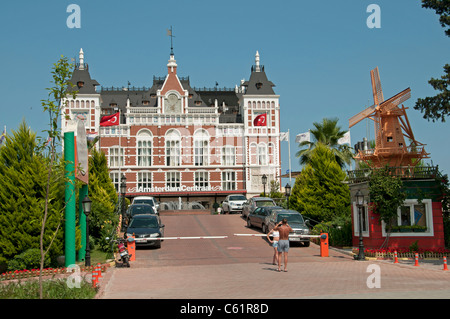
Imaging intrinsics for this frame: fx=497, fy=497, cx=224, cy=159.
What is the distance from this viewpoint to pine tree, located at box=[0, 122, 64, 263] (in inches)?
734

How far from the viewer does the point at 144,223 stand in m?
25.4

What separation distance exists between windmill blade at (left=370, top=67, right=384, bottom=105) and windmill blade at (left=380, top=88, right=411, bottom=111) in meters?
1.93

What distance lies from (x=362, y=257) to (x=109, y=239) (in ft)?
37.2

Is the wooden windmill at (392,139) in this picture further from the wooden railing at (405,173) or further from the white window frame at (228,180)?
the white window frame at (228,180)

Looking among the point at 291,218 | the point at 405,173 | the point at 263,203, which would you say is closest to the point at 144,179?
the point at 263,203

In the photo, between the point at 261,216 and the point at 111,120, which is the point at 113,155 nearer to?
the point at 111,120

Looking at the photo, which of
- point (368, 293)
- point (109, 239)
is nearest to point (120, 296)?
point (368, 293)

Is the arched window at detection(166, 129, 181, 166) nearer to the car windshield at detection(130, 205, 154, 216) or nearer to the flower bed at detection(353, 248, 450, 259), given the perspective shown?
the car windshield at detection(130, 205, 154, 216)

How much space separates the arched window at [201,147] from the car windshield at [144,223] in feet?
123

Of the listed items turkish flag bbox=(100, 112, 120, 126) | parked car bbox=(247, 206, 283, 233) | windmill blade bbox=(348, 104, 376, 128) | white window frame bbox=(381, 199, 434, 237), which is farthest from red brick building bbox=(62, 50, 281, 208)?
white window frame bbox=(381, 199, 434, 237)

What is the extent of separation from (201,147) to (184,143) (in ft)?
7.31

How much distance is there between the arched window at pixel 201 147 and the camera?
2482 inches
